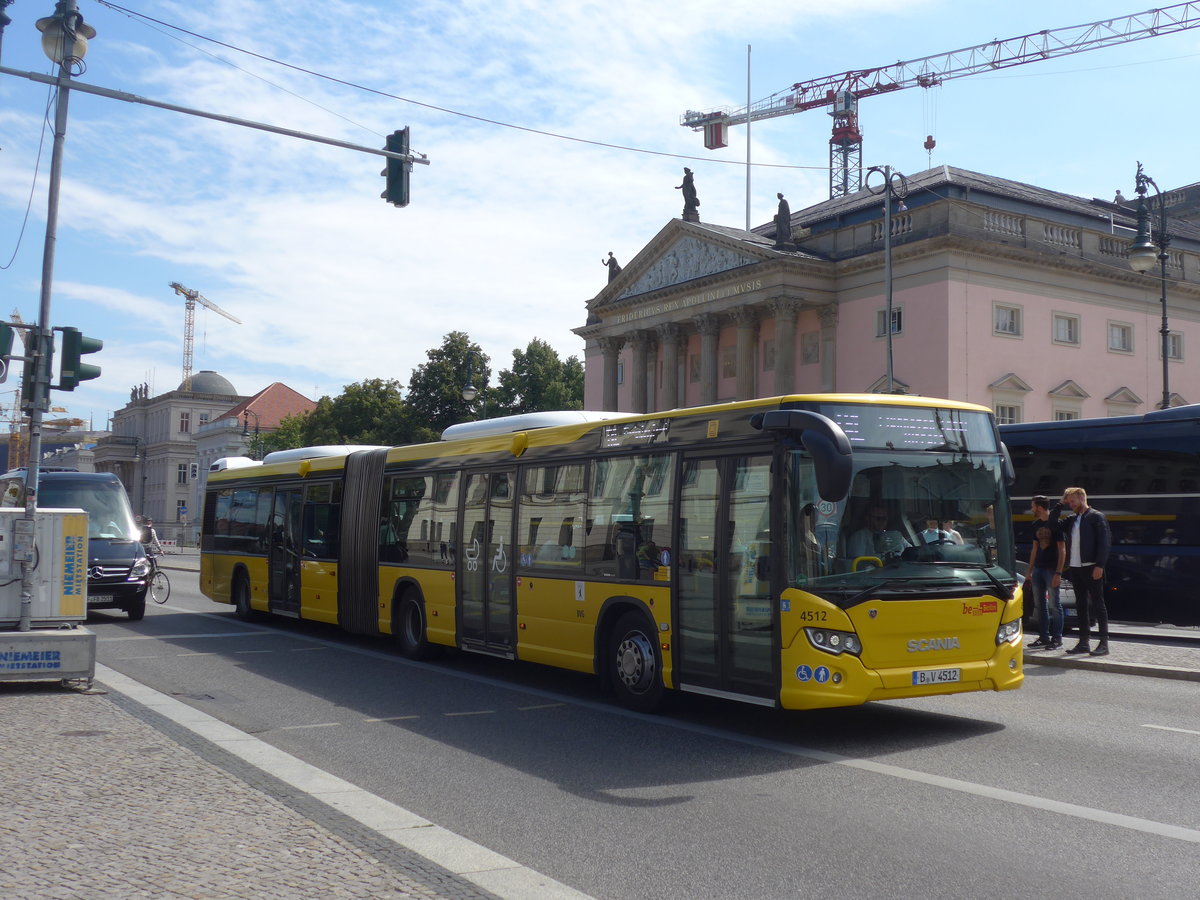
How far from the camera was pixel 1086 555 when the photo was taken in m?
13.9

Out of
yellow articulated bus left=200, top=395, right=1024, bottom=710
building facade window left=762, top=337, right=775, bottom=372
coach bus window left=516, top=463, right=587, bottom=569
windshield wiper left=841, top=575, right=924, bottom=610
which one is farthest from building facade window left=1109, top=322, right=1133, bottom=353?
windshield wiper left=841, top=575, right=924, bottom=610

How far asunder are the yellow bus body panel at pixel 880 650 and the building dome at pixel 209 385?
144 metres

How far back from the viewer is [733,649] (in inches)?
368

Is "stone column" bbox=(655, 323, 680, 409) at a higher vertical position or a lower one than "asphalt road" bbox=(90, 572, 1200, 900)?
higher

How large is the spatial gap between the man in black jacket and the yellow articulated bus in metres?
4.54

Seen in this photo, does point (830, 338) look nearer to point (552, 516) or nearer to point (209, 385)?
point (552, 516)

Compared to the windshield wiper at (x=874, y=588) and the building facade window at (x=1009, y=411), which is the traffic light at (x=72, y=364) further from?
the building facade window at (x=1009, y=411)

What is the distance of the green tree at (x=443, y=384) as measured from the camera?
79.2 metres

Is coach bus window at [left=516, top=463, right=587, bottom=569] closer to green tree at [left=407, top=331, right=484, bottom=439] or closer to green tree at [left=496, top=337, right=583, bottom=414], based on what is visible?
green tree at [left=407, top=331, right=484, bottom=439]

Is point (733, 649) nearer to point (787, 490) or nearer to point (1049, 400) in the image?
point (787, 490)

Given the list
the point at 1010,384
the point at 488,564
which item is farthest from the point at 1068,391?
the point at 488,564

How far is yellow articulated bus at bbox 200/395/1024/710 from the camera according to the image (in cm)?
873

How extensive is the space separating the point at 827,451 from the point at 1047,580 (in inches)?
321

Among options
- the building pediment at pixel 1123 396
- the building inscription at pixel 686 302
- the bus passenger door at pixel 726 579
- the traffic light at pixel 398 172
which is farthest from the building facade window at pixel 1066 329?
the bus passenger door at pixel 726 579
